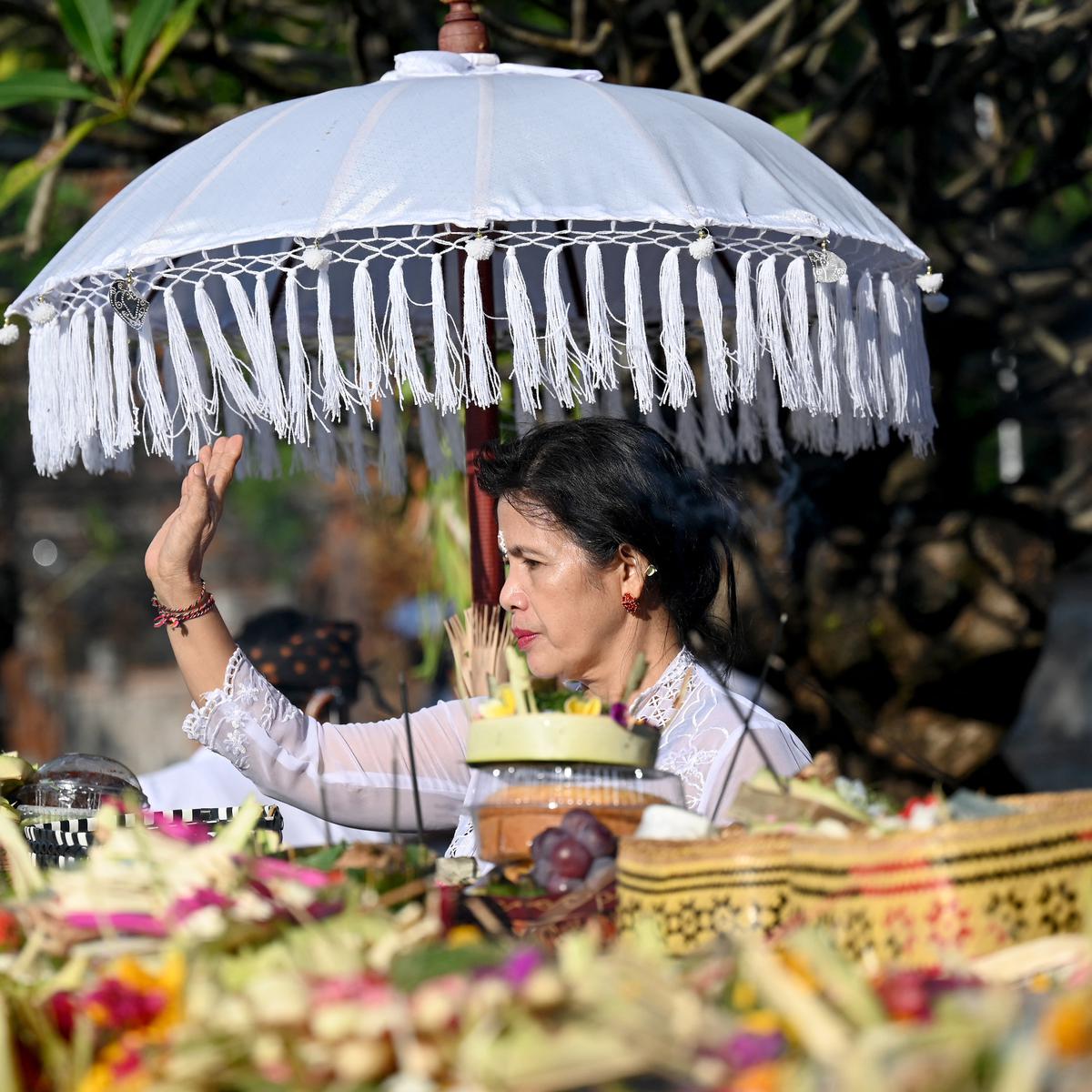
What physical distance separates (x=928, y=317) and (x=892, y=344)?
1.95 m

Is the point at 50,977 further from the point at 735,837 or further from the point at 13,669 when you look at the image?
the point at 13,669

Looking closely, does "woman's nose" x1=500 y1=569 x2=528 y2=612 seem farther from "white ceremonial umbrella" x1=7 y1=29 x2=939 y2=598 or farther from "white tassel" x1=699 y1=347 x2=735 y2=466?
"white tassel" x1=699 y1=347 x2=735 y2=466

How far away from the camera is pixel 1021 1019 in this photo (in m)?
0.98

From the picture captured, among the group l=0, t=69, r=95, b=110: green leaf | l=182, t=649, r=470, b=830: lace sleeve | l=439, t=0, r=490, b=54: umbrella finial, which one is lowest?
l=182, t=649, r=470, b=830: lace sleeve

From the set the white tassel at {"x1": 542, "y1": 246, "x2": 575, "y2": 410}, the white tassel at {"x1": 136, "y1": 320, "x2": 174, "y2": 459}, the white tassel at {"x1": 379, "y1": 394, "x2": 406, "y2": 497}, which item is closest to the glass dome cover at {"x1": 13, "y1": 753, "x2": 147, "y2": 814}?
the white tassel at {"x1": 136, "y1": 320, "x2": 174, "y2": 459}

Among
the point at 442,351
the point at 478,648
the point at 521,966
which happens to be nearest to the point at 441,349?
the point at 442,351

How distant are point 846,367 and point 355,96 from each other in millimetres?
887

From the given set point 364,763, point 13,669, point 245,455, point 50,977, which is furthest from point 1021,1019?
point 13,669

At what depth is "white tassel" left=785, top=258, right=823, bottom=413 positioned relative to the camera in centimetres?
229

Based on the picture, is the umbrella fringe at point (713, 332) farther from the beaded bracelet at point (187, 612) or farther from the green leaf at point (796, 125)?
the green leaf at point (796, 125)

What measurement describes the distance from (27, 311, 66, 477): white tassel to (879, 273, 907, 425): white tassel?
1329mm

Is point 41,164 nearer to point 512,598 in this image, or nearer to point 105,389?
point 105,389

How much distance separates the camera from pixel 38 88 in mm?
3254

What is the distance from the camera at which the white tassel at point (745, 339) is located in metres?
2.31
